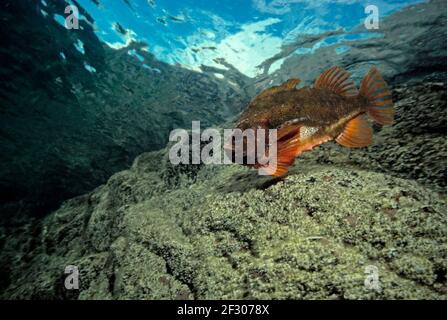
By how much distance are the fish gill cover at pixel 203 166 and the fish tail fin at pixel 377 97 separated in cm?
39

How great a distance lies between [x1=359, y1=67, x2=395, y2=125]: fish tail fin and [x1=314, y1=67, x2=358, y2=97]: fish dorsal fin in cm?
11

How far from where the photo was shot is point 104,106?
14258 millimetres

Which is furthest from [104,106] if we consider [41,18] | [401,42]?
[401,42]

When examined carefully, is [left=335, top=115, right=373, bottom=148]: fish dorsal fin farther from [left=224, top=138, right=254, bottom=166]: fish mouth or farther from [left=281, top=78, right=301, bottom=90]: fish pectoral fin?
[left=224, top=138, right=254, bottom=166]: fish mouth

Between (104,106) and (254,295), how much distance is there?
14.6 meters

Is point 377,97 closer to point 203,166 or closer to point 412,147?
point 412,147

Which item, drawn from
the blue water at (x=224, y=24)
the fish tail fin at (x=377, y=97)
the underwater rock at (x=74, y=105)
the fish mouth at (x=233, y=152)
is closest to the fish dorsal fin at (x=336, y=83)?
the fish tail fin at (x=377, y=97)

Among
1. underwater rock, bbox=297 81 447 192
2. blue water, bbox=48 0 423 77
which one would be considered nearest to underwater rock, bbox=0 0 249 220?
blue water, bbox=48 0 423 77

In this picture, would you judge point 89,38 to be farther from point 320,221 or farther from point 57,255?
point 320,221

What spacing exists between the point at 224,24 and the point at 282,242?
10.4 metres

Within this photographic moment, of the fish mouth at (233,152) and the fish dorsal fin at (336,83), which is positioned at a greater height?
the fish dorsal fin at (336,83)

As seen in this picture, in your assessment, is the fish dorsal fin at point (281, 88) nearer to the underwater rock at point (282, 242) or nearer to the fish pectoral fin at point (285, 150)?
the fish pectoral fin at point (285, 150)

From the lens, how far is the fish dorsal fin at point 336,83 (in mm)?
2395

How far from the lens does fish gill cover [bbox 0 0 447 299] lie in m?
1.76
